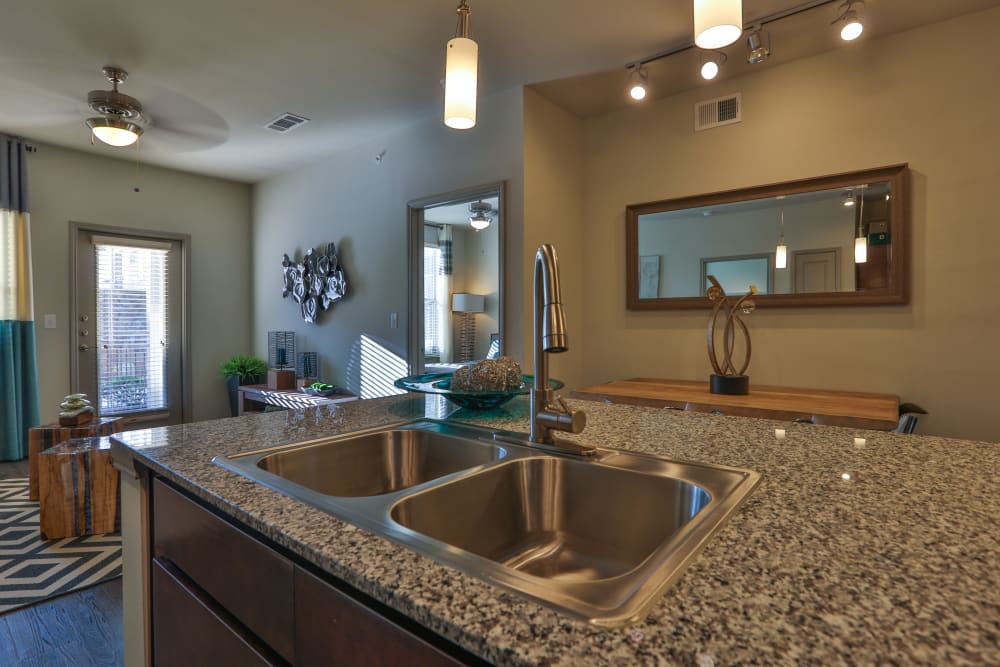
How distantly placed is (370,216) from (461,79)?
275 cm

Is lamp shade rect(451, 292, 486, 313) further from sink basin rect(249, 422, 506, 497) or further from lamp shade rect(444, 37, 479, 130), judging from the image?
sink basin rect(249, 422, 506, 497)

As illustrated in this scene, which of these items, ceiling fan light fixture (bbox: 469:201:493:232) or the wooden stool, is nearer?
the wooden stool

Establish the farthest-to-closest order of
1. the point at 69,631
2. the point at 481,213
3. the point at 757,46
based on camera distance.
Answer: the point at 481,213 → the point at 757,46 → the point at 69,631

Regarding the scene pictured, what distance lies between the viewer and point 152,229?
477cm

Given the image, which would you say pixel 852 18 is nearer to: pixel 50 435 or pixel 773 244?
pixel 773 244

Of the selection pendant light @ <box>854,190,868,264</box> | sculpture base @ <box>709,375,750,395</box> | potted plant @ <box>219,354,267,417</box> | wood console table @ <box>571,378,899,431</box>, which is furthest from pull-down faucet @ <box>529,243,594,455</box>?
potted plant @ <box>219,354,267,417</box>

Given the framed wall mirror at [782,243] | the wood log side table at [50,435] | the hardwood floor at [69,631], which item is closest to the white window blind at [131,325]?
the wood log side table at [50,435]

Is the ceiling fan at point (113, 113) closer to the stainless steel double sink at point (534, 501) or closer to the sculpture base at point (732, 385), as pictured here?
the stainless steel double sink at point (534, 501)

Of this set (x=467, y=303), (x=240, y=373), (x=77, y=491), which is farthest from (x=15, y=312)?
(x=467, y=303)

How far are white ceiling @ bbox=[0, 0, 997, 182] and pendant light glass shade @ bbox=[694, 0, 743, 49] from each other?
122cm

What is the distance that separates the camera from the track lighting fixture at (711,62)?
252 cm

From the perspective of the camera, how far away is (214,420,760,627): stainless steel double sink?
2.25ft

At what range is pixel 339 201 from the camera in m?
4.36

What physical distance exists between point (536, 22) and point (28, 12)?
→ 2.44m
